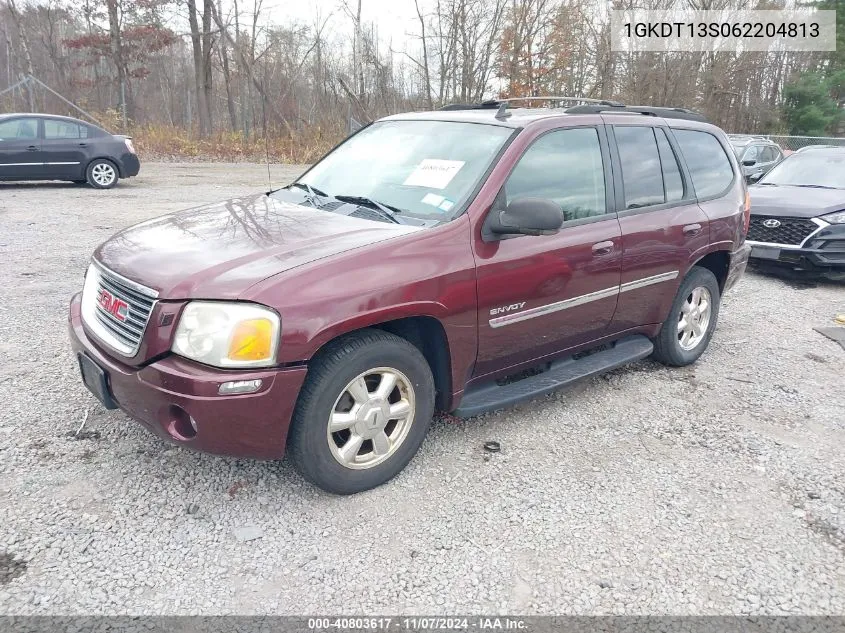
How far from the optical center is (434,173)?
3533mm

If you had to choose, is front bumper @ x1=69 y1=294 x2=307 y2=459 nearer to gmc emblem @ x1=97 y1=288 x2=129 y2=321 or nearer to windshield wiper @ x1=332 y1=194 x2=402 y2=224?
gmc emblem @ x1=97 y1=288 x2=129 y2=321

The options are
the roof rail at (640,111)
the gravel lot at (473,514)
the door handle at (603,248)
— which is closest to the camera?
the gravel lot at (473,514)

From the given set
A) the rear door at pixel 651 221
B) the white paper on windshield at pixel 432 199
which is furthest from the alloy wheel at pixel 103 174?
the rear door at pixel 651 221

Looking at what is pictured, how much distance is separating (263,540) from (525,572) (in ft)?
3.64

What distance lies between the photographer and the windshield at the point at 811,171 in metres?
8.34

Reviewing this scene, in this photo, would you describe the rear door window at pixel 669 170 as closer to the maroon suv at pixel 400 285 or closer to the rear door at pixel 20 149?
the maroon suv at pixel 400 285

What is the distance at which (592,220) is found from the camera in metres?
3.82

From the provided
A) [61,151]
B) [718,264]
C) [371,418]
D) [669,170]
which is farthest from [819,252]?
[61,151]

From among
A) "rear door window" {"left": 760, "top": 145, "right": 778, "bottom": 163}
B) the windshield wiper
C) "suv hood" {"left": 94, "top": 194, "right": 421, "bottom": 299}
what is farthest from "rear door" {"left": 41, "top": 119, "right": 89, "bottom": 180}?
"rear door window" {"left": 760, "top": 145, "right": 778, "bottom": 163}

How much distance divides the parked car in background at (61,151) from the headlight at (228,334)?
39.6 feet

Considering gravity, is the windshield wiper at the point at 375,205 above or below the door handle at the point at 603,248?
above

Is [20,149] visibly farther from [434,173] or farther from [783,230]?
[783,230]

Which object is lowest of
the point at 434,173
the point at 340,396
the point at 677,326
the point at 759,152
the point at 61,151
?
the point at 677,326

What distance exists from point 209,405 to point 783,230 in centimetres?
740
